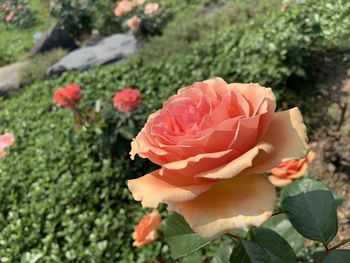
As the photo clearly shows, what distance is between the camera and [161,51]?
194 inches

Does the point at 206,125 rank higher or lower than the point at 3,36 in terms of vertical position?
higher

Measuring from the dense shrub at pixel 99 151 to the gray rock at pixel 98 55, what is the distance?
1.07 m

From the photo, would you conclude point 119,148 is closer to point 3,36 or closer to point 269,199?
point 269,199

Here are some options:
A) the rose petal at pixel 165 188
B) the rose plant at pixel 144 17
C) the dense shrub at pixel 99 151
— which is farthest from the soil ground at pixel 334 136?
the rose plant at pixel 144 17

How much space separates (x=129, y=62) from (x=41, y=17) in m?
5.61

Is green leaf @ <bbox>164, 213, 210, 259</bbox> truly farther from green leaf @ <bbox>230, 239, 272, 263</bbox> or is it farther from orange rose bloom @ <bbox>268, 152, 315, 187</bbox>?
orange rose bloom @ <bbox>268, 152, 315, 187</bbox>

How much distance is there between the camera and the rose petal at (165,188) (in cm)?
61

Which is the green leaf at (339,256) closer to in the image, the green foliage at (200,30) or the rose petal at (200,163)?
the rose petal at (200,163)

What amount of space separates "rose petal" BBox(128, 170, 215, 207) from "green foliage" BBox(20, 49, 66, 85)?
5.60 meters

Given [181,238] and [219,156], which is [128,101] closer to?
[181,238]

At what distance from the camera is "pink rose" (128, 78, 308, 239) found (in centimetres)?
61

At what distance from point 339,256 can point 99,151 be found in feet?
8.29

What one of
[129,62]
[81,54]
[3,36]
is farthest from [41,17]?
[129,62]

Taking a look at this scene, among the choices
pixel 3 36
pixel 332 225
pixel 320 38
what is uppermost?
pixel 332 225
